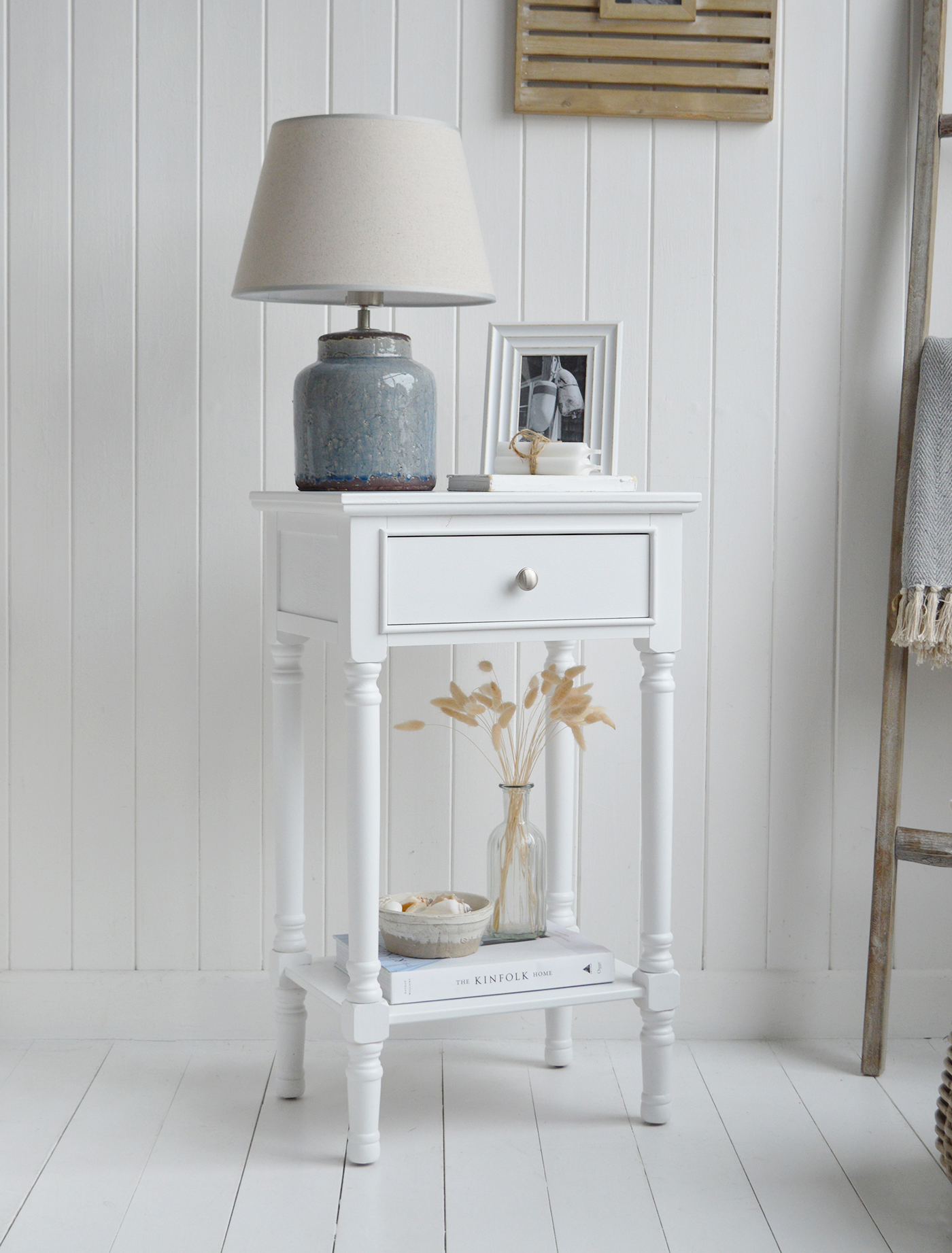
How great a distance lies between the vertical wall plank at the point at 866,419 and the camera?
1.81 metres

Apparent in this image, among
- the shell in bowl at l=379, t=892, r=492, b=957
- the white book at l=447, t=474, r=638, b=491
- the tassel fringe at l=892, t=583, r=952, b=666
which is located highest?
the white book at l=447, t=474, r=638, b=491

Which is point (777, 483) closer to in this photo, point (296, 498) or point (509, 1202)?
point (296, 498)

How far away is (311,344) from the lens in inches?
70.1

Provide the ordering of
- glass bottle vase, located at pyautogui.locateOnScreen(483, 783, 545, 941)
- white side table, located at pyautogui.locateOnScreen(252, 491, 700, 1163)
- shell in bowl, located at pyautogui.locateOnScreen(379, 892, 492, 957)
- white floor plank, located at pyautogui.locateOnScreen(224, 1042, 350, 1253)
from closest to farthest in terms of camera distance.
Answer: white floor plank, located at pyautogui.locateOnScreen(224, 1042, 350, 1253)
white side table, located at pyautogui.locateOnScreen(252, 491, 700, 1163)
shell in bowl, located at pyautogui.locateOnScreen(379, 892, 492, 957)
glass bottle vase, located at pyautogui.locateOnScreen(483, 783, 545, 941)

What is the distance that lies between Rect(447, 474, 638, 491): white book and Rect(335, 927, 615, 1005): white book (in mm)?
37

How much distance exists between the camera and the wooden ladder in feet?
5.65

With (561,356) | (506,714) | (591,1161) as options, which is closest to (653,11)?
(561,356)

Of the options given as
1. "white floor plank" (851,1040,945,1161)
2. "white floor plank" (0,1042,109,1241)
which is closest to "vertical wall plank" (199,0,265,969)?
"white floor plank" (0,1042,109,1241)

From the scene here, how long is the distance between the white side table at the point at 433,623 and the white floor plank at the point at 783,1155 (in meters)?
0.13

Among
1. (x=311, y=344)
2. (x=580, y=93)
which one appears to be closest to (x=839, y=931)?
(x=311, y=344)

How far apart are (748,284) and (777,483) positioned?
0.97 feet

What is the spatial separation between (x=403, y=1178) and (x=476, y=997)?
217 mm

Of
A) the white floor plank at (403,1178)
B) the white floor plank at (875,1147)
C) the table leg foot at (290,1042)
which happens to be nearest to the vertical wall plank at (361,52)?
the table leg foot at (290,1042)

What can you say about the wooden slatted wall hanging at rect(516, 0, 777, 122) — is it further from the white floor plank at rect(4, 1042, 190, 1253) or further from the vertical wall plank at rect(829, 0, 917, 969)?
the white floor plank at rect(4, 1042, 190, 1253)
